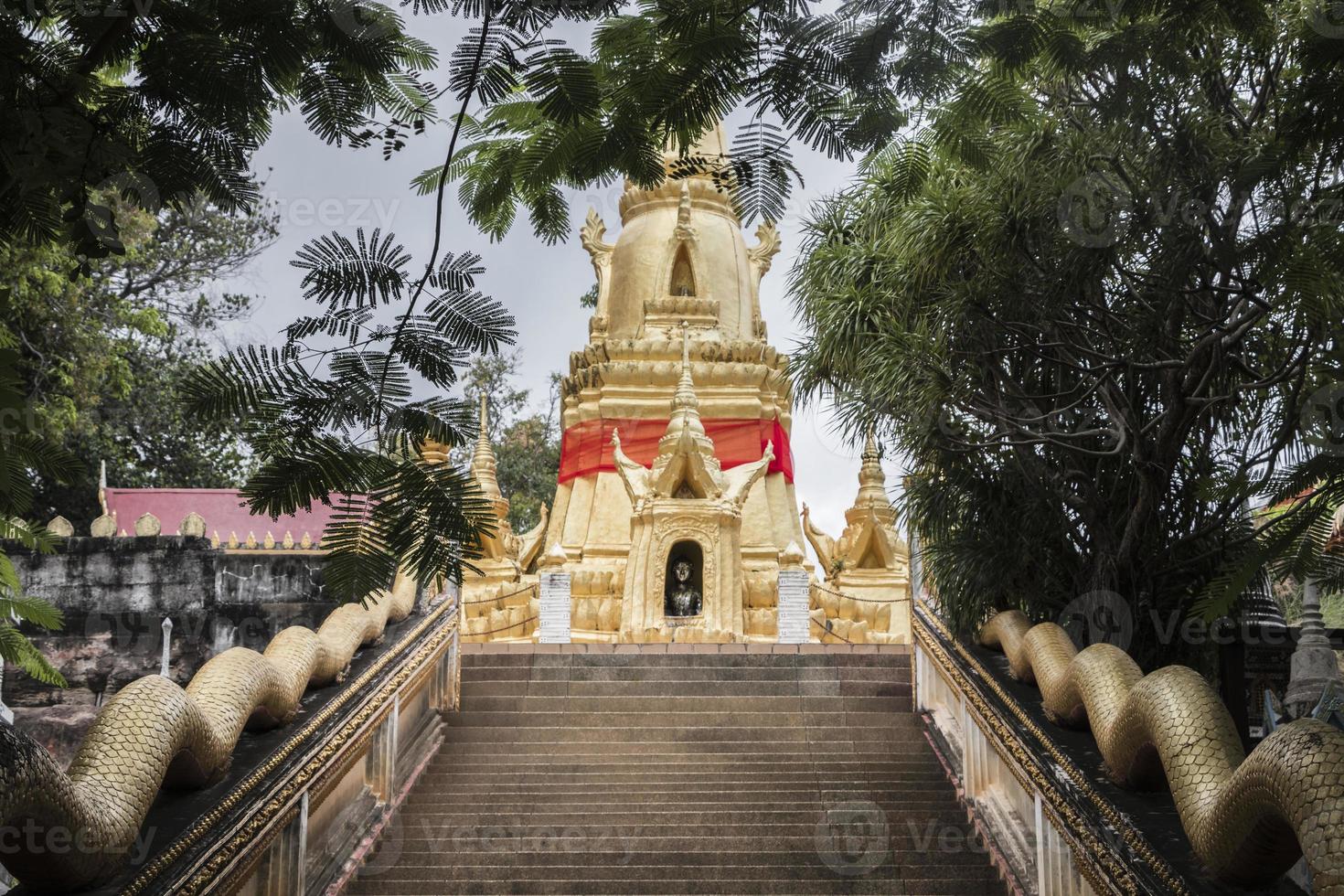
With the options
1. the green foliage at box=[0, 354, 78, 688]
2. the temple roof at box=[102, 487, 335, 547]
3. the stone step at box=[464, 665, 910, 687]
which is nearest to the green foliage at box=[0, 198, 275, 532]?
the temple roof at box=[102, 487, 335, 547]

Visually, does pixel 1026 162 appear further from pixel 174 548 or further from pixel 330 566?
pixel 174 548

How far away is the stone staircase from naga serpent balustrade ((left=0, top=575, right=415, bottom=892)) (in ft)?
5.39

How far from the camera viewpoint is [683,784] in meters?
9.14

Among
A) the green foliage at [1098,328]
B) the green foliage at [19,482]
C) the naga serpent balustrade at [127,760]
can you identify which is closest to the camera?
the green foliage at [19,482]

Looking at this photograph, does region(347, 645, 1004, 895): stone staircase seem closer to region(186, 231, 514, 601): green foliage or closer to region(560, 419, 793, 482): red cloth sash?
region(186, 231, 514, 601): green foliage

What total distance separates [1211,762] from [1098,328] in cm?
407

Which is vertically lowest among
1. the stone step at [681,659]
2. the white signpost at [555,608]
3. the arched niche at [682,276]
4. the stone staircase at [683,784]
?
the stone staircase at [683,784]

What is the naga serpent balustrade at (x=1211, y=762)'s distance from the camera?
168 inches

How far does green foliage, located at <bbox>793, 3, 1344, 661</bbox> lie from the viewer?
7.10 meters

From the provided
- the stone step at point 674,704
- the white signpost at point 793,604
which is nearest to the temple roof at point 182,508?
the white signpost at point 793,604

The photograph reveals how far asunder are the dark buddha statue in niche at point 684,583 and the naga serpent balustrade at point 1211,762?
9.16 meters

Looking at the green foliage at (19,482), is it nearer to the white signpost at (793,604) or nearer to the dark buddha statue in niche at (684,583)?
the dark buddha statue in niche at (684,583)

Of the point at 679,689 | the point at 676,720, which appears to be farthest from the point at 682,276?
the point at 676,720

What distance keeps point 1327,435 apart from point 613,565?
1420 centimetres
